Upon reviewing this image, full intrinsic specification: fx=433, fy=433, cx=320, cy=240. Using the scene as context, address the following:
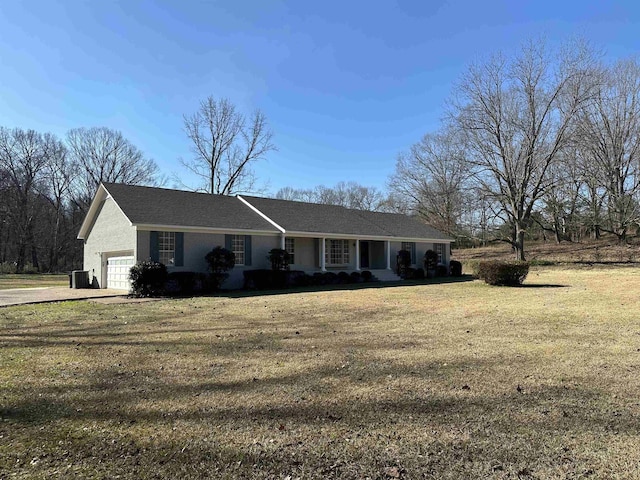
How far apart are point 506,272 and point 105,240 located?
693 inches

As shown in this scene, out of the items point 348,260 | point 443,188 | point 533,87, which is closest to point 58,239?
point 348,260

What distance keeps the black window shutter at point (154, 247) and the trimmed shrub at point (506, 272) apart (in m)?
13.6

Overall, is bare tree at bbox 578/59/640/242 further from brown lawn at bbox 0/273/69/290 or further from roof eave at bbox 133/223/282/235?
brown lawn at bbox 0/273/69/290

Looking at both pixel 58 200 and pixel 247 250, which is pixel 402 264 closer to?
pixel 247 250

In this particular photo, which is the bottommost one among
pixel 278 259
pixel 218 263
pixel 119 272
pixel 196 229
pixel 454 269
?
pixel 454 269

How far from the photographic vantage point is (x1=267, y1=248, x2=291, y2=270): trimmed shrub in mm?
19844

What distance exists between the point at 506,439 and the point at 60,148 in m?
51.0

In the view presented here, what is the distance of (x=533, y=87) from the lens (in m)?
29.4

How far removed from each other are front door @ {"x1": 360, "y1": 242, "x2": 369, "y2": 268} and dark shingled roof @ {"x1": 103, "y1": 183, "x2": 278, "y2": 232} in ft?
24.0

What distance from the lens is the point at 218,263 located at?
58.3ft

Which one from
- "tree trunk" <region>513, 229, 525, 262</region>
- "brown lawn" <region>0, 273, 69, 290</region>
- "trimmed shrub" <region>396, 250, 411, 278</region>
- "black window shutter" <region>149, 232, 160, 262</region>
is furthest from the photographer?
"tree trunk" <region>513, 229, 525, 262</region>

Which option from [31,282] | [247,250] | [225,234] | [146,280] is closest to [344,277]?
[247,250]

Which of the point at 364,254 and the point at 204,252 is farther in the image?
the point at 364,254

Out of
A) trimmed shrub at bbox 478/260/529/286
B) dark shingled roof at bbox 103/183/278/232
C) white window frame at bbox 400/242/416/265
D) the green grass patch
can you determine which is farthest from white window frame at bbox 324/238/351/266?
the green grass patch
